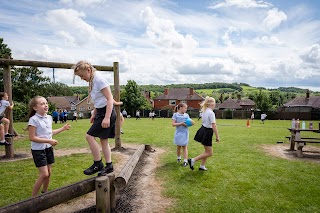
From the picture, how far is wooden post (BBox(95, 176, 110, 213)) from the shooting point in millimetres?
4051

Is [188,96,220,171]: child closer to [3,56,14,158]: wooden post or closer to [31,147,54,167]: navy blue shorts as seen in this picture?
[31,147,54,167]: navy blue shorts

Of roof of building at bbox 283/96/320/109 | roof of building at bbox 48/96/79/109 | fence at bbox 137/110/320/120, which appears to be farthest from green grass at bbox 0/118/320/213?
roof of building at bbox 48/96/79/109

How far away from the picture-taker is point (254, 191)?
222 inches

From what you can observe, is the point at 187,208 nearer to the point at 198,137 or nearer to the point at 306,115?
the point at 198,137

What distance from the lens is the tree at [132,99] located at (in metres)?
57.3

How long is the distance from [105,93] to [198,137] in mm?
3779

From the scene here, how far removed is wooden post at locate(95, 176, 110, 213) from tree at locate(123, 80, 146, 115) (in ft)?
174

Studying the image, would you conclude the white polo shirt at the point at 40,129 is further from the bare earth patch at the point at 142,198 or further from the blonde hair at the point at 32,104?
the bare earth patch at the point at 142,198

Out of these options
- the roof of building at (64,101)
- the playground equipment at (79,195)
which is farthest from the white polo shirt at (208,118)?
the roof of building at (64,101)

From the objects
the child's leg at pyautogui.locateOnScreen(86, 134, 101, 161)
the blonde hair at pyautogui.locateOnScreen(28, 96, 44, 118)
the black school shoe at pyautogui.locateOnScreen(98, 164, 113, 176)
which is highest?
the blonde hair at pyautogui.locateOnScreen(28, 96, 44, 118)

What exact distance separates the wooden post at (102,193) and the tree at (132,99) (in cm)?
5301

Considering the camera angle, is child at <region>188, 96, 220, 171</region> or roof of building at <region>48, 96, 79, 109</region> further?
roof of building at <region>48, 96, 79, 109</region>

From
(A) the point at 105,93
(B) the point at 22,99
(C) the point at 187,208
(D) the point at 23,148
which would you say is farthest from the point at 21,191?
(B) the point at 22,99

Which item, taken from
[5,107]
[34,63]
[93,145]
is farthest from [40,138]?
[5,107]
